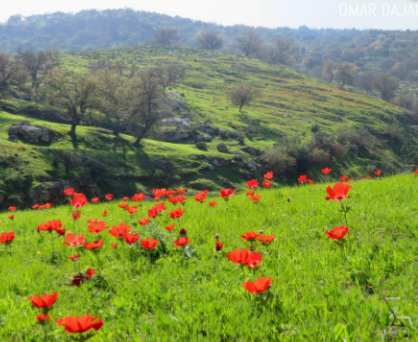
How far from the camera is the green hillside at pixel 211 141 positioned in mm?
33094

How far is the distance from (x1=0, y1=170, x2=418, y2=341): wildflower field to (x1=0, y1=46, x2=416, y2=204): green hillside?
180 centimetres

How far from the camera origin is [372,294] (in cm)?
285

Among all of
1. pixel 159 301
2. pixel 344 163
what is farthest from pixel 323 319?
pixel 344 163

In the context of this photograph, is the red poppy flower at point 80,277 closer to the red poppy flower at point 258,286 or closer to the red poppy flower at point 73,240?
the red poppy flower at point 73,240

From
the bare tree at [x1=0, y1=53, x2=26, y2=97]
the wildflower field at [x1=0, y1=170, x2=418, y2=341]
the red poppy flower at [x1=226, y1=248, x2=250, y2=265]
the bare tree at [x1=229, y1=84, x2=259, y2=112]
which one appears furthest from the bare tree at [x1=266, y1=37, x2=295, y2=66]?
the red poppy flower at [x1=226, y1=248, x2=250, y2=265]

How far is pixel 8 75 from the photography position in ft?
164

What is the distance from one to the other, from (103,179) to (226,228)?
31825 millimetres

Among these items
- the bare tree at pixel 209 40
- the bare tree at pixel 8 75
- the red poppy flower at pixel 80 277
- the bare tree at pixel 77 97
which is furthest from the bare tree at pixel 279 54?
the red poppy flower at pixel 80 277

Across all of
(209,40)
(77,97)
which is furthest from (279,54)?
(77,97)

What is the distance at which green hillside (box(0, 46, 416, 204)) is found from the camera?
33.1 metres

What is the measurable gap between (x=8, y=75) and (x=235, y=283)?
60.3 m

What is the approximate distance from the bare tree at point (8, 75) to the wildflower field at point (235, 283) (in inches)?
2193

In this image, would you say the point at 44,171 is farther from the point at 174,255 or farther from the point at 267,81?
the point at 267,81

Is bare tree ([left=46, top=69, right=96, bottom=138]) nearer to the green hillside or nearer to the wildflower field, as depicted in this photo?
the green hillside
